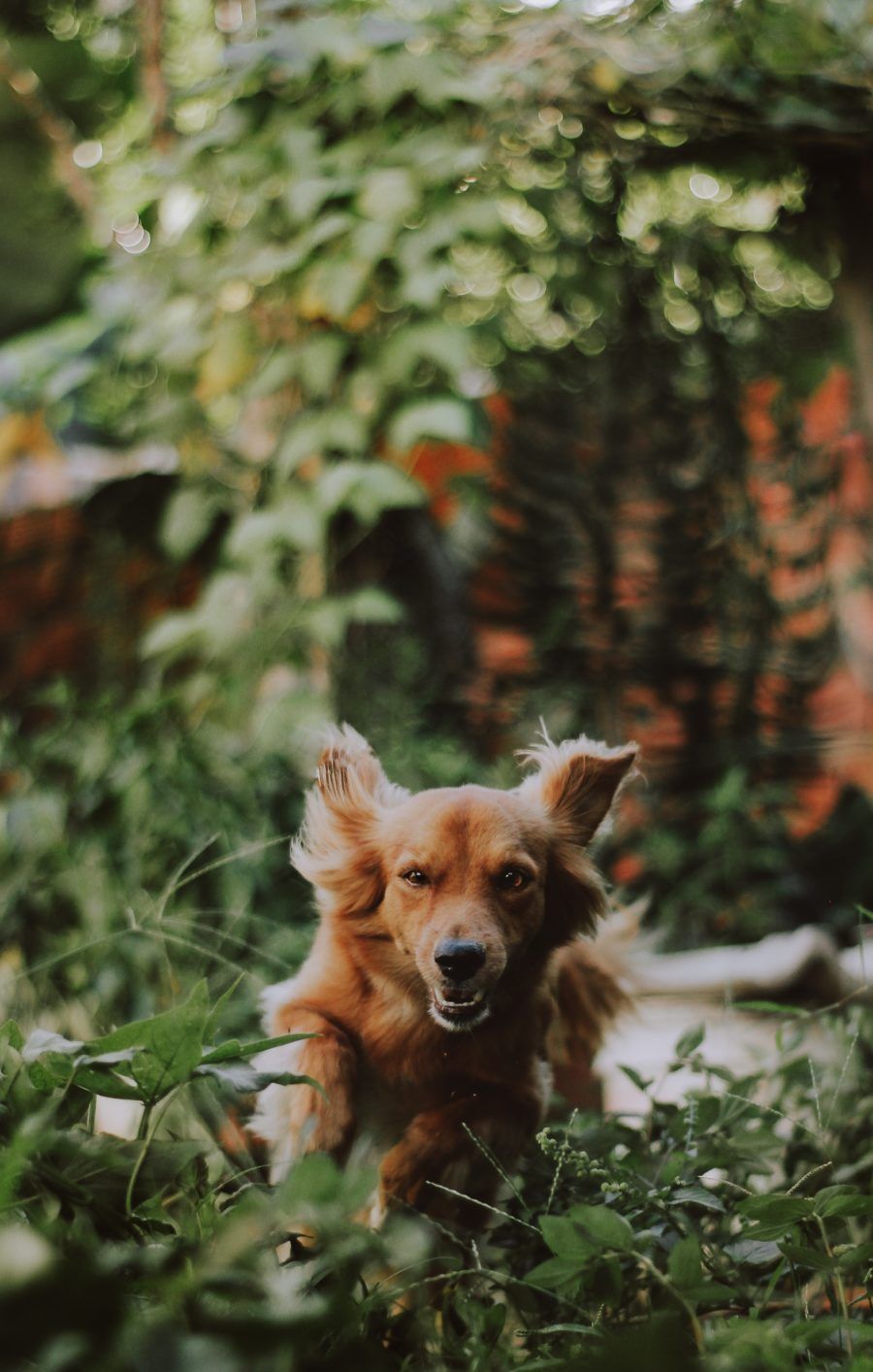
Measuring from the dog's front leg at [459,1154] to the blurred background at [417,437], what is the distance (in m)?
0.34

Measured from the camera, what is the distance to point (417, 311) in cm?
197

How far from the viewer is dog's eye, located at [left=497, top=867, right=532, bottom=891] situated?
0.85 m

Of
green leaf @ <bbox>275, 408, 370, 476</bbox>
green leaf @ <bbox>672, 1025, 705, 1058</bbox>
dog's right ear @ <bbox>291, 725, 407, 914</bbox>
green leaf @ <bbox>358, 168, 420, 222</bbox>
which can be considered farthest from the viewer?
green leaf @ <bbox>275, 408, 370, 476</bbox>

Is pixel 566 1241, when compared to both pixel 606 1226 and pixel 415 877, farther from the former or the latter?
pixel 415 877

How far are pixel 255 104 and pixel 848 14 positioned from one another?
Answer: 101 cm

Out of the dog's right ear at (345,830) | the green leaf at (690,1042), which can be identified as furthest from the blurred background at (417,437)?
the green leaf at (690,1042)

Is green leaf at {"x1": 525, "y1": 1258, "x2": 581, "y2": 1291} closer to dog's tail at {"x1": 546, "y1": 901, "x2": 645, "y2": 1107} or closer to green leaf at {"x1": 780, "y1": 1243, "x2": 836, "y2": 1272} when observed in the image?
green leaf at {"x1": 780, "y1": 1243, "x2": 836, "y2": 1272}

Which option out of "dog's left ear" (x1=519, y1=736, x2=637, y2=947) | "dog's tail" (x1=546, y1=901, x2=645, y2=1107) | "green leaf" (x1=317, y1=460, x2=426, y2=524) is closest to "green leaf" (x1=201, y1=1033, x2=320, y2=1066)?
"dog's left ear" (x1=519, y1=736, x2=637, y2=947)

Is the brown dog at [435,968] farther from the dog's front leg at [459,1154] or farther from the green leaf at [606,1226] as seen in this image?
the green leaf at [606,1226]

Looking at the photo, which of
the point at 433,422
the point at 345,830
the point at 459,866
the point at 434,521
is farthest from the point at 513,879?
the point at 434,521

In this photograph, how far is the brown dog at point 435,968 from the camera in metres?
0.84

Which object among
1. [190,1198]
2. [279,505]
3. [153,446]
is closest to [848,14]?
[279,505]

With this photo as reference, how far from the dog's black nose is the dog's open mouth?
17 millimetres

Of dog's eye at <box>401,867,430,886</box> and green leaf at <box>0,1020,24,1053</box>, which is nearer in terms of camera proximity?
green leaf at <box>0,1020,24,1053</box>
